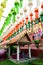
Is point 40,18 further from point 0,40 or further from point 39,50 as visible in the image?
point 0,40

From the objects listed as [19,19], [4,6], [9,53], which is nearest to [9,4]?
[4,6]

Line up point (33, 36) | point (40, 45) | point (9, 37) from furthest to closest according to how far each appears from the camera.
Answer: point (9, 37), point (33, 36), point (40, 45)

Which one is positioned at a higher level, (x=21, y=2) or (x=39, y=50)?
(x=21, y=2)

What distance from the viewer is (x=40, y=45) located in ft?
13.5

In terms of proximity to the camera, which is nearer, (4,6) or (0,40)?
(4,6)

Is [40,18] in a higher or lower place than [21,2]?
lower

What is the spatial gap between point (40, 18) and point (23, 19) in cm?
44

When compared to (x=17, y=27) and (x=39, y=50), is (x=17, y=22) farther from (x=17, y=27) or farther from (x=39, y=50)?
(x=39, y=50)

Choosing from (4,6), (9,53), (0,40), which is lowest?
(9,53)

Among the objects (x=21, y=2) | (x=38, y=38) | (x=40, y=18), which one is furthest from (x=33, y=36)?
(x=21, y=2)

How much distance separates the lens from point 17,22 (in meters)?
4.53

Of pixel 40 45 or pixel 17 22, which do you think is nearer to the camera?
pixel 40 45

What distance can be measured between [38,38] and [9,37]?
78 cm

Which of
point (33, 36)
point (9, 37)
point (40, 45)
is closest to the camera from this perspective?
point (40, 45)
